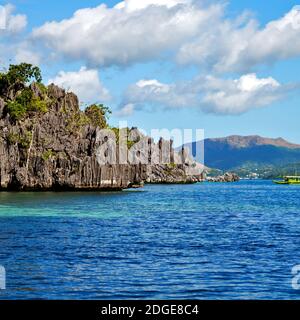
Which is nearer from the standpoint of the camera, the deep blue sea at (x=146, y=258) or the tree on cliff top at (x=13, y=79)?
the deep blue sea at (x=146, y=258)

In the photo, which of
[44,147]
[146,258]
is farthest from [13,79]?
[146,258]

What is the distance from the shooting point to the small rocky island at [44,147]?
11281 centimetres

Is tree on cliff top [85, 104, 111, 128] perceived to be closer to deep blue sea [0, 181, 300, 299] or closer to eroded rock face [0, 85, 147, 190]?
eroded rock face [0, 85, 147, 190]

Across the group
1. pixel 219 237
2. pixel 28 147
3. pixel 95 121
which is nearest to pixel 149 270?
pixel 219 237

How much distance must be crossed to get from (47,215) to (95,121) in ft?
300

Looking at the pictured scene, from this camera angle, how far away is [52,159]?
114625mm

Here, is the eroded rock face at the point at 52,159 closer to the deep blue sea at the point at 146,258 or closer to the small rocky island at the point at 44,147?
the small rocky island at the point at 44,147

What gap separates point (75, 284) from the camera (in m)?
24.4

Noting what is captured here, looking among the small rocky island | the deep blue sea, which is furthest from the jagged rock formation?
the deep blue sea

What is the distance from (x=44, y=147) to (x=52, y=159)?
354cm

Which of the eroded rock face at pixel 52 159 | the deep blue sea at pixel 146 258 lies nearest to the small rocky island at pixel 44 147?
the eroded rock face at pixel 52 159

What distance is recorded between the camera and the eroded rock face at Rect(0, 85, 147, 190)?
112688 millimetres

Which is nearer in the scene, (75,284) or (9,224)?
(75,284)
